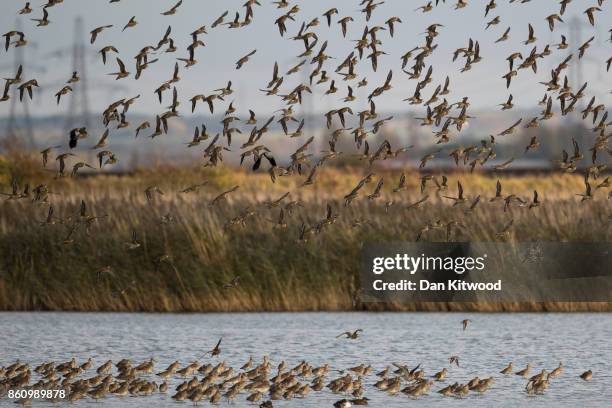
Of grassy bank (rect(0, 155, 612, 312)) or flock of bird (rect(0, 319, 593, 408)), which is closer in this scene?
flock of bird (rect(0, 319, 593, 408))

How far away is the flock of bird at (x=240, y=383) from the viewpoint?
1639 cm

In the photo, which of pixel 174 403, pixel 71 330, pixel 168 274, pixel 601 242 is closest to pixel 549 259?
pixel 601 242

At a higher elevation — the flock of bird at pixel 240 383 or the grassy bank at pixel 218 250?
the grassy bank at pixel 218 250

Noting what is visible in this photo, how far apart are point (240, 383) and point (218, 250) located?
10.5 metres

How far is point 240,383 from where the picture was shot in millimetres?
16391

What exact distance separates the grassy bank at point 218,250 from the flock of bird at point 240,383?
7325 mm

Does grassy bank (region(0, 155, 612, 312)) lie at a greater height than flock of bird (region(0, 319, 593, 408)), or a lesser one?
greater

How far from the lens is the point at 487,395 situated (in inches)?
667

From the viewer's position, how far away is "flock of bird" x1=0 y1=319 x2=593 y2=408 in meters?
16.4

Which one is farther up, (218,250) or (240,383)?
(218,250)

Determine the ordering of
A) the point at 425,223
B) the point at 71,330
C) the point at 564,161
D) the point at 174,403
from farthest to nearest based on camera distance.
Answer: the point at 425,223 → the point at 71,330 → the point at 564,161 → the point at 174,403

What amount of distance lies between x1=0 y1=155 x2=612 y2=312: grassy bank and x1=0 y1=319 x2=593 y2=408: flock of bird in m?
7.33

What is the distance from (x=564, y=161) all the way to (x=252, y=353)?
539cm

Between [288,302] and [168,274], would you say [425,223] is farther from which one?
[168,274]
